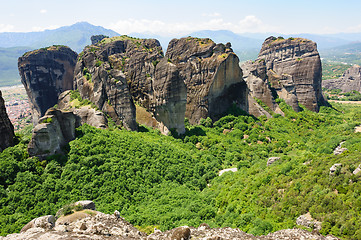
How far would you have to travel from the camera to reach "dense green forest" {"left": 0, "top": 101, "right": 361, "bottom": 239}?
15648 mm

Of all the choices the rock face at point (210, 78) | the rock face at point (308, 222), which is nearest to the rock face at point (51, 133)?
→ the rock face at point (308, 222)

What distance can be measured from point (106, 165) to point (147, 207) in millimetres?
7105

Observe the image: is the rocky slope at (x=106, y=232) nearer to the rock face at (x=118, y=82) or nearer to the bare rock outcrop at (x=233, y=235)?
the bare rock outcrop at (x=233, y=235)

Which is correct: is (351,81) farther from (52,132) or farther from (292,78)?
(52,132)

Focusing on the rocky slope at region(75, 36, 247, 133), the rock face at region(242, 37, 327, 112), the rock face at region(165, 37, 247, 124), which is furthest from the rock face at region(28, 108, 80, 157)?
the rock face at region(242, 37, 327, 112)

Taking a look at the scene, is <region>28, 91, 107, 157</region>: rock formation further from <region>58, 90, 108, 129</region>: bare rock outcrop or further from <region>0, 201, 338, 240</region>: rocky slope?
<region>0, 201, 338, 240</region>: rocky slope

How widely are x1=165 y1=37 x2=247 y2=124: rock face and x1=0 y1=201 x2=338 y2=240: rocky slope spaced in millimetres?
36788

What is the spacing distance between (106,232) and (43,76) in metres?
71.8

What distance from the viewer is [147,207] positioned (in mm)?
22281

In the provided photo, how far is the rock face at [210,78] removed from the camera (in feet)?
154

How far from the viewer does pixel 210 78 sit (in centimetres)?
4691

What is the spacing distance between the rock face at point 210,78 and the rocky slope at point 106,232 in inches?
1448

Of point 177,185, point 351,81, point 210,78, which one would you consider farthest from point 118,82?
point 351,81

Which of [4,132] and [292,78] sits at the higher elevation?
[292,78]
